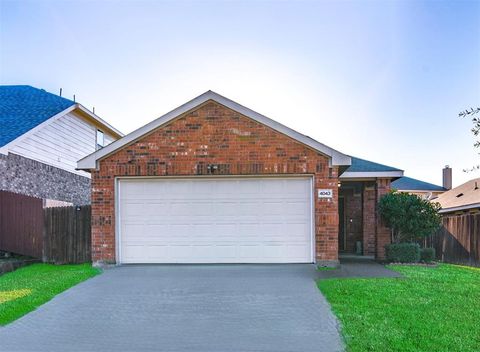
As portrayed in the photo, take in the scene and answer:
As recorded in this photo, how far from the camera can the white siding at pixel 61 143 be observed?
608 inches

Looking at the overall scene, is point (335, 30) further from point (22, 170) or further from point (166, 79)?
Answer: point (22, 170)

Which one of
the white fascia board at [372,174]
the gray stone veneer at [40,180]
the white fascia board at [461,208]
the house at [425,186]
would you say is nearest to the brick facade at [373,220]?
the white fascia board at [372,174]

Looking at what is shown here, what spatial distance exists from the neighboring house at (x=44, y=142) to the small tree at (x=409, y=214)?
10.7m

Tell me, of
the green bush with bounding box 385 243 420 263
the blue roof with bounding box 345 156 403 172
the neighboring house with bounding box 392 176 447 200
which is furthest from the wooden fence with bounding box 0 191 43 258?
the neighboring house with bounding box 392 176 447 200

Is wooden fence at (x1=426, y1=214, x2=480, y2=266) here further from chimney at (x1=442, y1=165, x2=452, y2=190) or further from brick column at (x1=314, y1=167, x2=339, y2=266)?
chimney at (x1=442, y1=165, x2=452, y2=190)

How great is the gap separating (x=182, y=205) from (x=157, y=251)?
1351 mm

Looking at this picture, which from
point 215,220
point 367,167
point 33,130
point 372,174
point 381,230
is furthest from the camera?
point 33,130

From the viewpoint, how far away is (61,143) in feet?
57.9

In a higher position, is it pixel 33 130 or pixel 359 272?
pixel 33 130

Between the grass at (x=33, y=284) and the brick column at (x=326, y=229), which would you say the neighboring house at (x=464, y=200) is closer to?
the brick column at (x=326, y=229)

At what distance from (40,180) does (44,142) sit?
146cm

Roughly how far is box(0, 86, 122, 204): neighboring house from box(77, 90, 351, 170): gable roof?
4.55 metres

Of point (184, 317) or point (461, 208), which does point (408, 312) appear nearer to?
point (184, 317)

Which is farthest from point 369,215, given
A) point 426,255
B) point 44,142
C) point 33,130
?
point 44,142
